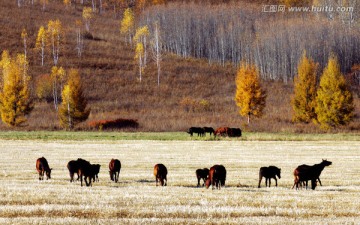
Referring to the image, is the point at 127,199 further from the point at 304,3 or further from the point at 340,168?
the point at 304,3

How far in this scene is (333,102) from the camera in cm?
8162

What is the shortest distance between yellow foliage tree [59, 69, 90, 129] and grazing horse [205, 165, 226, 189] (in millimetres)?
58264

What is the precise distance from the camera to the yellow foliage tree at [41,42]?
432ft

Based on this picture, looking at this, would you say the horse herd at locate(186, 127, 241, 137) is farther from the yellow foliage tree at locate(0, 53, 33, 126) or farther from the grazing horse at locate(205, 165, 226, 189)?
the grazing horse at locate(205, 165, 226, 189)

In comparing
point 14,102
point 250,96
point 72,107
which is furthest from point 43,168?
point 250,96

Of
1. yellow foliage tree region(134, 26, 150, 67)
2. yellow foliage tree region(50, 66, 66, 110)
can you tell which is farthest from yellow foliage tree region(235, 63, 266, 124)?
yellow foliage tree region(134, 26, 150, 67)

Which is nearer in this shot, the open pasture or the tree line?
the open pasture

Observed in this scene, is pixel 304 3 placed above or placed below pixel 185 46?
above

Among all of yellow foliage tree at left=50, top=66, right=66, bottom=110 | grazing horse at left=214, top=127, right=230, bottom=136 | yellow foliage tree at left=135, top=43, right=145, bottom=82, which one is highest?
yellow foliage tree at left=135, top=43, right=145, bottom=82

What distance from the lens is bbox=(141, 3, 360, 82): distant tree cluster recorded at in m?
139

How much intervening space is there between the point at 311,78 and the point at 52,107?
4539 centimetres

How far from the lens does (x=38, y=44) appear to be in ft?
446

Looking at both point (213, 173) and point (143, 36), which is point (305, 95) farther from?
point (143, 36)

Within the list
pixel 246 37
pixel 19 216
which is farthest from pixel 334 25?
pixel 19 216
